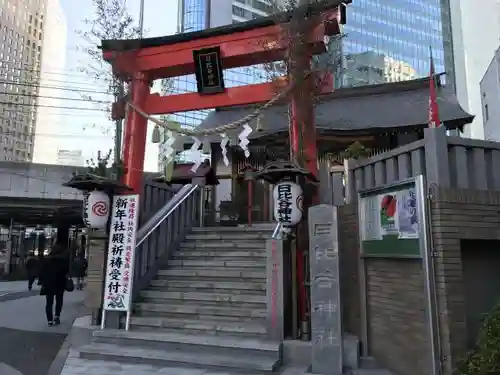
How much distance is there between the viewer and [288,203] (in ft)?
21.6

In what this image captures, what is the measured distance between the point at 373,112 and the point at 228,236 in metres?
8.46

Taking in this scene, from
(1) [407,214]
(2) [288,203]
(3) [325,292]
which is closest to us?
(1) [407,214]

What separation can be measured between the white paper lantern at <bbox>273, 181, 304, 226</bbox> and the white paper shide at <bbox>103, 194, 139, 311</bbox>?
9.04 ft

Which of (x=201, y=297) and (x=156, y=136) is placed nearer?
(x=201, y=297)

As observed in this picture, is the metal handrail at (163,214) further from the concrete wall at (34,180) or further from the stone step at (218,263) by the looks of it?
the concrete wall at (34,180)

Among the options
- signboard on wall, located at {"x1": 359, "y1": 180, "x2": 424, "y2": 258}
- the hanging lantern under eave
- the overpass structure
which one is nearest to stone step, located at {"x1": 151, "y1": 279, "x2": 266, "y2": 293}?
signboard on wall, located at {"x1": 359, "y1": 180, "x2": 424, "y2": 258}

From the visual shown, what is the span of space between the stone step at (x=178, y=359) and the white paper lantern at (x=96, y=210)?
6.98 ft

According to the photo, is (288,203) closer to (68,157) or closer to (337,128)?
(337,128)

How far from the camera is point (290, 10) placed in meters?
8.17

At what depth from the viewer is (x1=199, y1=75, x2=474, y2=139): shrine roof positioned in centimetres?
1280

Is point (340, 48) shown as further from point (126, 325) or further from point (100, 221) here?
point (126, 325)

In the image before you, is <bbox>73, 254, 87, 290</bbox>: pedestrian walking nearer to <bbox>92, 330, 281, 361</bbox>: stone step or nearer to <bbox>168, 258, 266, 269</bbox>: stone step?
<bbox>168, 258, 266, 269</bbox>: stone step

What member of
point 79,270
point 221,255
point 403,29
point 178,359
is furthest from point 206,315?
point 403,29

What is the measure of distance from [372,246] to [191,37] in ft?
20.4
